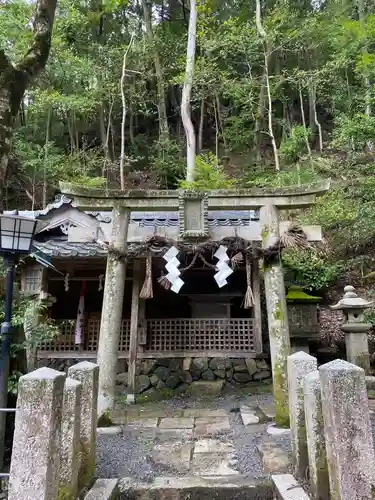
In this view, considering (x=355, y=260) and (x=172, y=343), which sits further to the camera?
(x=355, y=260)

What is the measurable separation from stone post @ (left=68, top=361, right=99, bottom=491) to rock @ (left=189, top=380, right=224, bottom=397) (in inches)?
206

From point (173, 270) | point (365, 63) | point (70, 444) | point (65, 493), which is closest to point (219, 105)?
point (365, 63)

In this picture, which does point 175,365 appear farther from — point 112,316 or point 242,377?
point 112,316

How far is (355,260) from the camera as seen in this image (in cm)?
1076

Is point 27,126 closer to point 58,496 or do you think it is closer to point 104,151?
point 104,151

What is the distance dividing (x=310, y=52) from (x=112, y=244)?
17.6 metres

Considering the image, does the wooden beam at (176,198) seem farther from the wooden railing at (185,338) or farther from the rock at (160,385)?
the rock at (160,385)

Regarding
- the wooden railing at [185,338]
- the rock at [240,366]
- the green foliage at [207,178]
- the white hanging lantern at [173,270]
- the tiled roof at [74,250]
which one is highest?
the green foliage at [207,178]

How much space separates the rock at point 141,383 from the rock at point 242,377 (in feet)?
6.82

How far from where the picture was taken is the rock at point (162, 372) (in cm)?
870

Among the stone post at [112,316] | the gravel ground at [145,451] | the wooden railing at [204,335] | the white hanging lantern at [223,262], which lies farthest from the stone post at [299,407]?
the wooden railing at [204,335]

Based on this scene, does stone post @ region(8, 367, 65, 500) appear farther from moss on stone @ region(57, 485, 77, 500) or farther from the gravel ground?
the gravel ground

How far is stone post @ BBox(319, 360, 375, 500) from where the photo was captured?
8.09 ft

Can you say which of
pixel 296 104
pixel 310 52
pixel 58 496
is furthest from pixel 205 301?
pixel 296 104
